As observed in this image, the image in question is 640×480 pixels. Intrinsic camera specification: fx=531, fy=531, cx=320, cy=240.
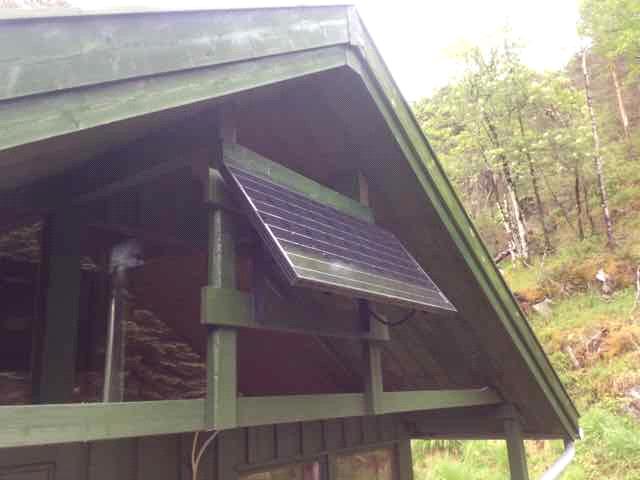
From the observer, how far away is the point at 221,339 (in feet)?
5.89

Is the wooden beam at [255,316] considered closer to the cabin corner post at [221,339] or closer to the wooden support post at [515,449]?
the cabin corner post at [221,339]

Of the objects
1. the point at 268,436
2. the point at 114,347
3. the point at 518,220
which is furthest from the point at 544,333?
the point at 114,347

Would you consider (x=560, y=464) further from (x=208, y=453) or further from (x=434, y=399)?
(x=208, y=453)

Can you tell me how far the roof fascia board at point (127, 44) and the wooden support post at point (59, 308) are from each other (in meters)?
1.34

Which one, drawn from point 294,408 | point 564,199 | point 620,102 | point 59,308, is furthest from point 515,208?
point 59,308

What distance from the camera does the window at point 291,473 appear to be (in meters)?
3.31

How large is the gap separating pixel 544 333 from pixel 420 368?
7685 millimetres

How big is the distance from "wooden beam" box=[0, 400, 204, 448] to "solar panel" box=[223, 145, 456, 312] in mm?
546

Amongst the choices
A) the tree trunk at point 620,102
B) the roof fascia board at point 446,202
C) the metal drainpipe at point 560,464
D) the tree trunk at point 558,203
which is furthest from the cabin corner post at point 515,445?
the tree trunk at point 620,102

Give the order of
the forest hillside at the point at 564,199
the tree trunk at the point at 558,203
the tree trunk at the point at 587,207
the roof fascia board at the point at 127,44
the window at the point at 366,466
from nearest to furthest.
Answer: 1. the roof fascia board at the point at 127,44
2. the window at the point at 366,466
3. the forest hillside at the point at 564,199
4. the tree trunk at the point at 587,207
5. the tree trunk at the point at 558,203

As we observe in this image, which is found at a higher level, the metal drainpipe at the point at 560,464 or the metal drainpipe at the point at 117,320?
the metal drainpipe at the point at 117,320

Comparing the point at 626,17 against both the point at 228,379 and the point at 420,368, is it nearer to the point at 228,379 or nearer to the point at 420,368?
the point at 420,368

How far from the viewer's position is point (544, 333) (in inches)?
415

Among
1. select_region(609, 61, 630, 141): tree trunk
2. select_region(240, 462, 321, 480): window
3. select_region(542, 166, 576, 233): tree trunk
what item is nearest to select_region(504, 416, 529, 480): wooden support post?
select_region(240, 462, 321, 480): window
